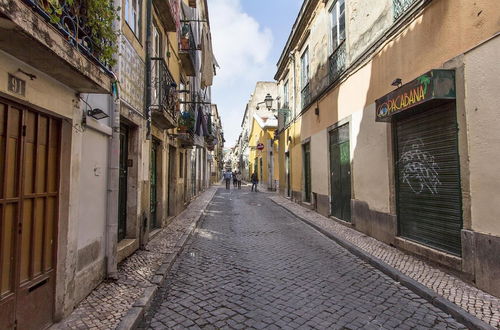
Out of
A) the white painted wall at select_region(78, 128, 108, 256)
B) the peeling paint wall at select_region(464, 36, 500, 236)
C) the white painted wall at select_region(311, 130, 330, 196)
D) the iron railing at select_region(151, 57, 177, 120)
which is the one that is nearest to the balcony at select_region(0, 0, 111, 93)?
the white painted wall at select_region(78, 128, 108, 256)

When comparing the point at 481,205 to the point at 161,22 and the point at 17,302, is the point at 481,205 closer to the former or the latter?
the point at 17,302

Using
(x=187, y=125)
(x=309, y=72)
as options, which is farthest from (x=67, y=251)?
(x=309, y=72)

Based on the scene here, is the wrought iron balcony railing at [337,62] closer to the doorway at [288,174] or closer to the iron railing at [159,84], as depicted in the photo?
the iron railing at [159,84]

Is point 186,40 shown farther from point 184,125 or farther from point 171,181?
point 171,181

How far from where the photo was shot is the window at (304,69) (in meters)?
14.4

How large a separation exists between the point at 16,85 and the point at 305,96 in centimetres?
1281

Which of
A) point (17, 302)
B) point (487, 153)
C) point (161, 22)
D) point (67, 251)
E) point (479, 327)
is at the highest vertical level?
point (161, 22)

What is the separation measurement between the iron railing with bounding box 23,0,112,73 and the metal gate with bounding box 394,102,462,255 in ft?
16.8

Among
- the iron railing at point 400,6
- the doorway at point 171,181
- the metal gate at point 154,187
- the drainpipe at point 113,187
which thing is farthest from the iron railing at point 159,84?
the iron railing at point 400,6

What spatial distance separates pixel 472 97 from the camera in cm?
450

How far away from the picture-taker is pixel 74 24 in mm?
3098

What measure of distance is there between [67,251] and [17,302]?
0.73m

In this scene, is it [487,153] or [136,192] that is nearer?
[487,153]

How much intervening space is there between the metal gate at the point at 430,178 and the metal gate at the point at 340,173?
105 inches
